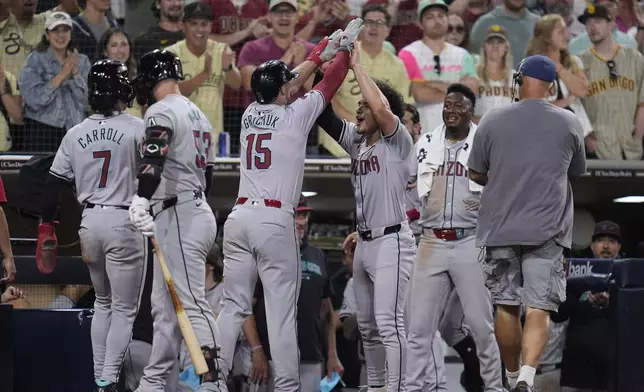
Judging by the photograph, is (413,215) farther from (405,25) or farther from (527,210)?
(405,25)

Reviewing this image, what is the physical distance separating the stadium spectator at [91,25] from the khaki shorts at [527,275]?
5151 millimetres

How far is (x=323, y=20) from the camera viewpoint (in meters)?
9.63

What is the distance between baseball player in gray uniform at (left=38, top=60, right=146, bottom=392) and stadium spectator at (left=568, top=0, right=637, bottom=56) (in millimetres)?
5249

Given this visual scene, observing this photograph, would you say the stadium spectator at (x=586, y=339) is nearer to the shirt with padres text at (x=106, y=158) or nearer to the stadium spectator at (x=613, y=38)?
the shirt with padres text at (x=106, y=158)

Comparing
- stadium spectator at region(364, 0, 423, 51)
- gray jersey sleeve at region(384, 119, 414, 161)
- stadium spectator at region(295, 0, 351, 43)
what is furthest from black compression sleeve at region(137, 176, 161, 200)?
stadium spectator at region(364, 0, 423, 51)

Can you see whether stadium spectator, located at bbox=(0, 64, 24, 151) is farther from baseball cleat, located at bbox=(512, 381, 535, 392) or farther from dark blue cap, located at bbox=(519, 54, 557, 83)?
baseball cleat, located at bbox=(512, 381, 535, 392)

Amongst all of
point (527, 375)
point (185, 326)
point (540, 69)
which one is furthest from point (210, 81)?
point (527, 375)

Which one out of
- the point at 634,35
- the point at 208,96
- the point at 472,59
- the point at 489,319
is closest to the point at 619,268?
the point at 489,319

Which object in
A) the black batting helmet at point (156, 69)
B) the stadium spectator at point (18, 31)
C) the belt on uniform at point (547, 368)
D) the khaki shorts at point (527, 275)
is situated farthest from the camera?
the stadium spectator at point (18, 31)

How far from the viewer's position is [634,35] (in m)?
10.5

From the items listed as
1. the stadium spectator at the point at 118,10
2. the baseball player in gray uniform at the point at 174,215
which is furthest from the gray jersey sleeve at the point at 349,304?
the stadium spectator at the point at 118,10

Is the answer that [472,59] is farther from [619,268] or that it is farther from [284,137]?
[284,137]

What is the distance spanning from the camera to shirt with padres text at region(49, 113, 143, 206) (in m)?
5.96

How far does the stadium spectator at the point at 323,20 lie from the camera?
9.52 m
